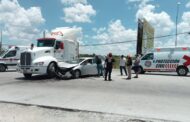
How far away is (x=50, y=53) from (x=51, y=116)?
11.9m

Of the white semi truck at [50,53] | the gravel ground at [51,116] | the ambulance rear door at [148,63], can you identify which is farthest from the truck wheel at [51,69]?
the gravel ground at [51,116]

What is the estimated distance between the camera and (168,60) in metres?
24.4

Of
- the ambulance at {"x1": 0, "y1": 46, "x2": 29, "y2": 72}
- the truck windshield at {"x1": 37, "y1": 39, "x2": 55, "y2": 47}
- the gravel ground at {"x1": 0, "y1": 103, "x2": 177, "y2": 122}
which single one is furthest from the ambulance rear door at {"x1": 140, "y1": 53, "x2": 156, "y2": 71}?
the gravel ground at {"x1": 0, "y1": 103, "x2": 177, "y2": 122}

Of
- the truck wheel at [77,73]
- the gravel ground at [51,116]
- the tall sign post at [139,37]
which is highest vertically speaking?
the tall sign post at [139,37]

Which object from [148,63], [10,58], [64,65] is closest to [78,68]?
[64,65]

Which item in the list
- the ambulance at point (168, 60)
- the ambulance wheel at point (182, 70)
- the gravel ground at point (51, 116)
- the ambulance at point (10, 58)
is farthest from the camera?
the ambulance at point (10, 58)

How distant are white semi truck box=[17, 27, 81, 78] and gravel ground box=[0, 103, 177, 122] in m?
9.73

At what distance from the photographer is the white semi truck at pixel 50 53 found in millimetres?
18672

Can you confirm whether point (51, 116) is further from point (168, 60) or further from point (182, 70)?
point (168, 60)

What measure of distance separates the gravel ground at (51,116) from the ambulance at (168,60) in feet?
54.9

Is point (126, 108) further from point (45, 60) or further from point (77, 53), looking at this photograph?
point (77, 53)

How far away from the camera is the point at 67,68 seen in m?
19.3

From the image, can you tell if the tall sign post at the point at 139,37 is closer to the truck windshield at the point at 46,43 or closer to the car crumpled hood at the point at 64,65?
the car crumpled hood at the point at 64,65

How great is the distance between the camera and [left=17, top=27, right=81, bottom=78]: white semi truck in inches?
735
